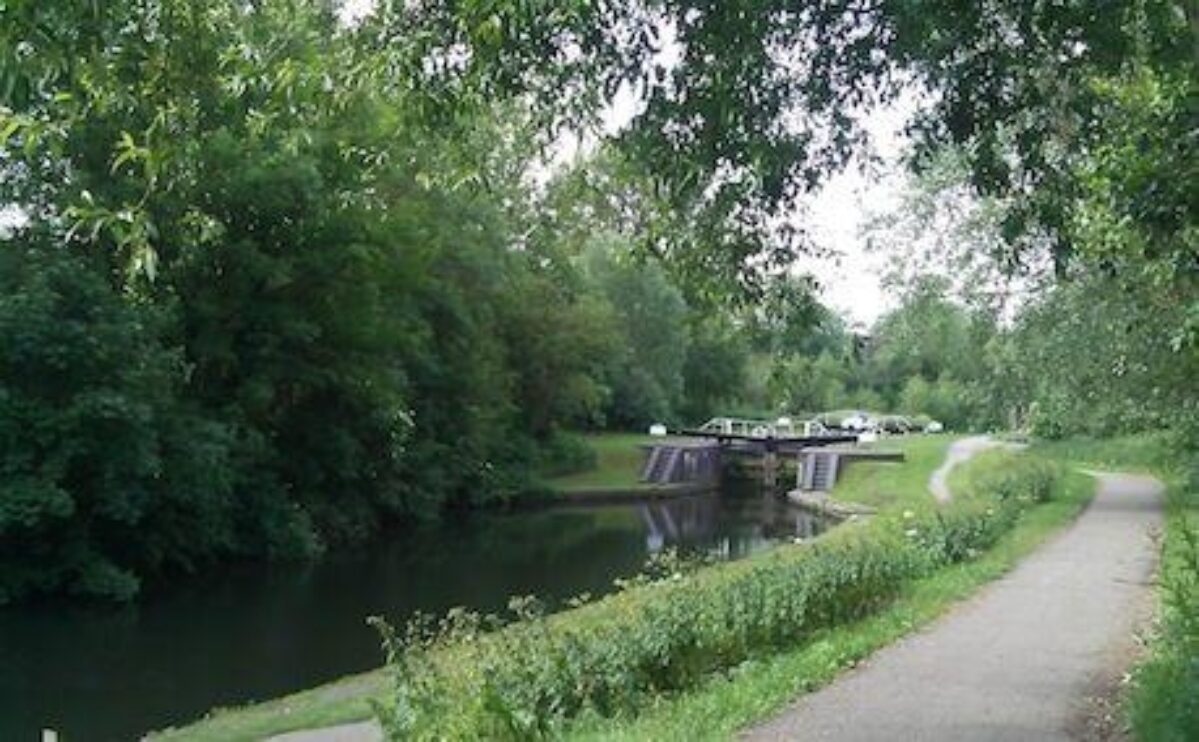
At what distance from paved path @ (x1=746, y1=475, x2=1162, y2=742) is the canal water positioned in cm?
966

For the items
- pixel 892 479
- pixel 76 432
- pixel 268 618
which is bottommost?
pixel 268 618

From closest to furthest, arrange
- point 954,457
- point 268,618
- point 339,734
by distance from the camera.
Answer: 1. point 339,734
2. point 268,618
3. point 954,457

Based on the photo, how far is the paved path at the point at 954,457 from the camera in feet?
138

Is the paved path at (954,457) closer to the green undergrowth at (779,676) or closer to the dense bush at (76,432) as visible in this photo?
the dense bush at (76,432)

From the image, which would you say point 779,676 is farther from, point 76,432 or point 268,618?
point 76,432

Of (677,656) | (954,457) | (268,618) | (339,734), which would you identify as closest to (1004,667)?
(677,656)

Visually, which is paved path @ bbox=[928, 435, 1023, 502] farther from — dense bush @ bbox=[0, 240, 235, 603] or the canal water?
dense bush @ bbox=[0, 240, 235, 603]

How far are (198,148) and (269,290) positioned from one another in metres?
30.1

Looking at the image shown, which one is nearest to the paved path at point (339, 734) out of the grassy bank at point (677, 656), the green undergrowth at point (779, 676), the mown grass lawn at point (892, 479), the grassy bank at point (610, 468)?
the grassy bank at point (677, 656)

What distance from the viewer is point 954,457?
56.1 meters

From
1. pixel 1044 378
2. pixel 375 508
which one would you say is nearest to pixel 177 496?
pixel 375 508

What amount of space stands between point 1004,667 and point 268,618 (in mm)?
17121

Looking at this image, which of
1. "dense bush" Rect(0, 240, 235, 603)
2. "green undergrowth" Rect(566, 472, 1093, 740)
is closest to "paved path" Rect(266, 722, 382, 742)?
"green undergrowth" Rect(566, 472, 1093, 740)

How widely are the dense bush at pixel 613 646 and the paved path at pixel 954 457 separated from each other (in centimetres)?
2353
